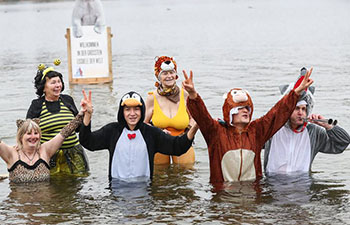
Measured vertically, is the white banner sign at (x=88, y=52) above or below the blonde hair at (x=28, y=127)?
above

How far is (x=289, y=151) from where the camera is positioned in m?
8.29

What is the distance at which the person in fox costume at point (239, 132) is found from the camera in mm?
7750

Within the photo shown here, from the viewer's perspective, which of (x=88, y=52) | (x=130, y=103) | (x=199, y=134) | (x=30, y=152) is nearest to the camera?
(x=130, y=103)

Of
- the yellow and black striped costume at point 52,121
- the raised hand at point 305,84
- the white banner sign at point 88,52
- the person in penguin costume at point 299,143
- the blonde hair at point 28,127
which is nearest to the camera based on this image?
the raised hand at point 305,84

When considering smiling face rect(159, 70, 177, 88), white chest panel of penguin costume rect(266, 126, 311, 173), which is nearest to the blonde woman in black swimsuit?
smiling face rect(159, 70, 177, 88)

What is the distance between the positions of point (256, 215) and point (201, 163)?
3.24 m

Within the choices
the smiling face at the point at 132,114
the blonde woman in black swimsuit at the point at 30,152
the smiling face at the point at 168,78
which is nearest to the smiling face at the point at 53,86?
the blonde woman in black swimsuit at the point at 30,152

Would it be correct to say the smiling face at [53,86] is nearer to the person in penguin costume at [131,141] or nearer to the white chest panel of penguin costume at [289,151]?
the person in penguin costume at [131,141]

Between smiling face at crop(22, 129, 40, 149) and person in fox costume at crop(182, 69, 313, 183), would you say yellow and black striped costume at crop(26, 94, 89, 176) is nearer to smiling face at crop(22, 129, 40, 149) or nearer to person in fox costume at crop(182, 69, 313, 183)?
smiling face at crop(22, 129, 40, 149)

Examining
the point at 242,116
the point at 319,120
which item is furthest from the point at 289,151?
the point at 242,116

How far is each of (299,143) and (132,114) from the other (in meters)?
2.02

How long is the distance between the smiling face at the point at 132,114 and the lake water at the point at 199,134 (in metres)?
0.87

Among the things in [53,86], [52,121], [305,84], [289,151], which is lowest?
[289,151]

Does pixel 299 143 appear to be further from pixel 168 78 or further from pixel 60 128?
pixel 60 128
